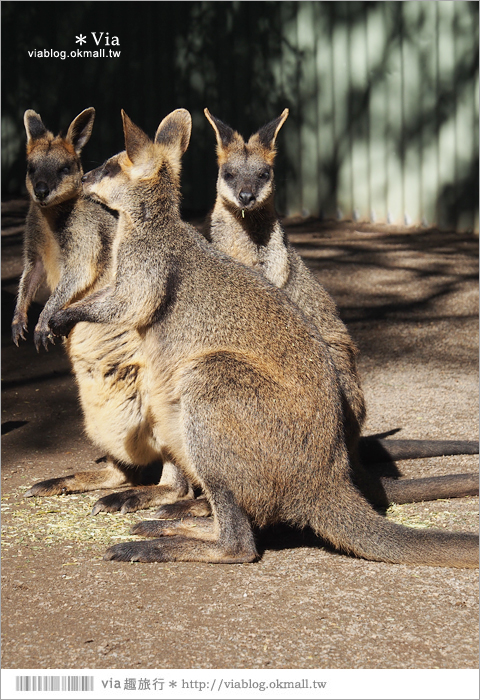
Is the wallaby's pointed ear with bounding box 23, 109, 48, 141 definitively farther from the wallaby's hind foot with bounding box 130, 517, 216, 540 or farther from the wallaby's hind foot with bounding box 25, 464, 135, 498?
the wallaby's hind foot with bounding box 130, 517, 216, 540

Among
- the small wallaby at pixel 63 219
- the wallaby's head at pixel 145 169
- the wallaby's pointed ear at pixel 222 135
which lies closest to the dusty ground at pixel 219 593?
the small wallaby at pixel 63 219

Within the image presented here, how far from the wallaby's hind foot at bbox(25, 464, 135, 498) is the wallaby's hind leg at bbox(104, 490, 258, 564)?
1.08 meters

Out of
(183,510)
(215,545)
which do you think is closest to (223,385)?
(215,545)

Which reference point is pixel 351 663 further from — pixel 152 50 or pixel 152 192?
pixel 152 50

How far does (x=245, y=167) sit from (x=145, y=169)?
60.9 inches

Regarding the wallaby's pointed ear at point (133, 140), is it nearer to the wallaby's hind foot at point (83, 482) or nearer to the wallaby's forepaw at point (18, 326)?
the wallaby's forepaw at point (18, 326)

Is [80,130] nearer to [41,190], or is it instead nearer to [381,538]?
[41,190]

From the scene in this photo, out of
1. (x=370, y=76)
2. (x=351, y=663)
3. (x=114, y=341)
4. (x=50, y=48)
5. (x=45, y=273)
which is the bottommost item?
(x=351, y=663)

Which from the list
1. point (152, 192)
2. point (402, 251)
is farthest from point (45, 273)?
point (402, 251)

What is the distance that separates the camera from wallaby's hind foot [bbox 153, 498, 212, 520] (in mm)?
4336

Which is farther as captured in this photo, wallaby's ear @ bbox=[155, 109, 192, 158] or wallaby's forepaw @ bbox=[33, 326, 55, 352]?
wallaby's forepaw @ bbox=[33, 326, 55, 352]

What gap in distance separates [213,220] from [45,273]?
127cm

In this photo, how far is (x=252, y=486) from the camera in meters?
3.57

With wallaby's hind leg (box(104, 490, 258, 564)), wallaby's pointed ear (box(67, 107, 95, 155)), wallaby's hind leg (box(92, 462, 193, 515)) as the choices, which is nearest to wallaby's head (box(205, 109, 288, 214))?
wallaby's pointed ear (box(67, 107, 95, 155))
